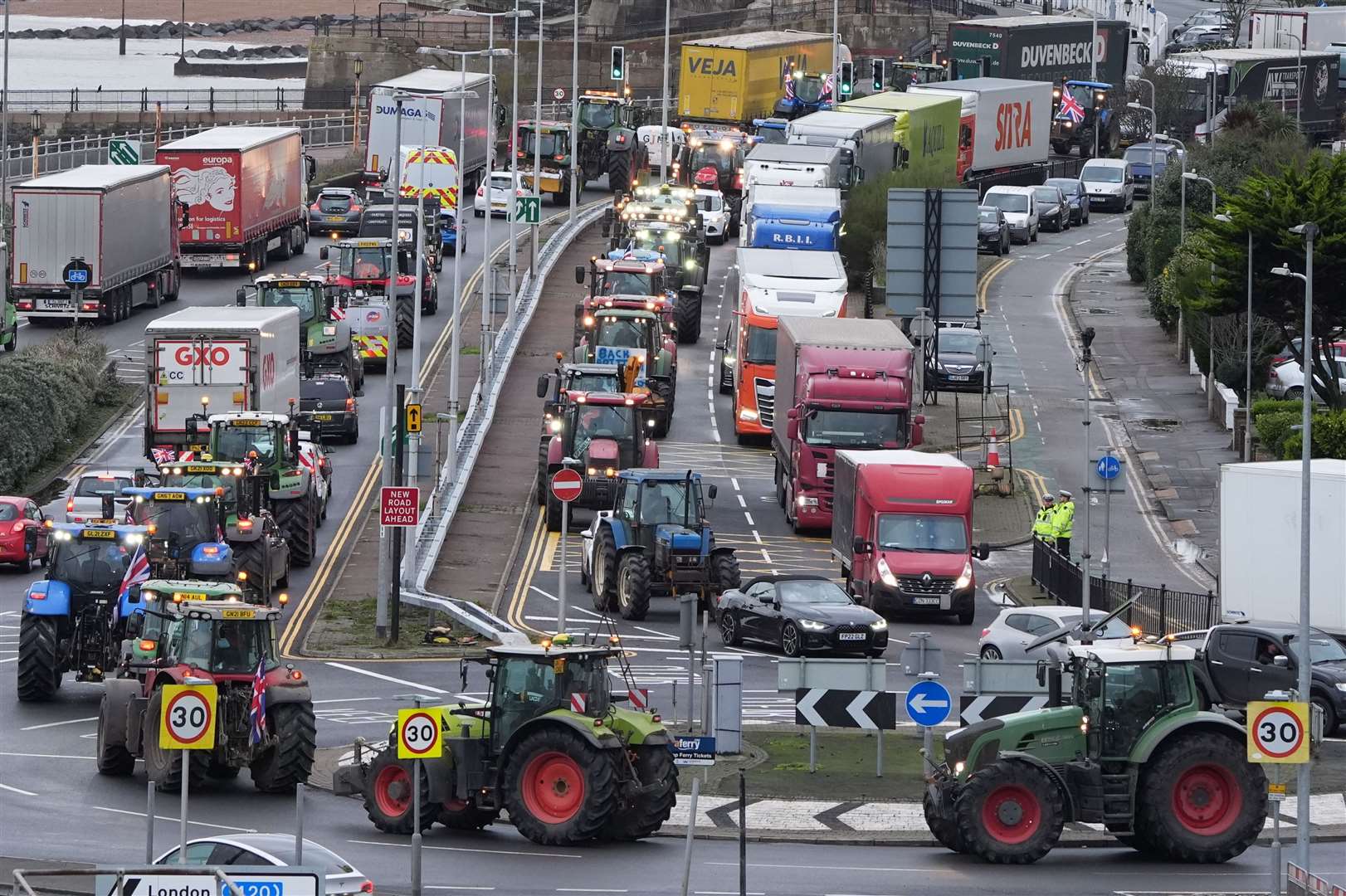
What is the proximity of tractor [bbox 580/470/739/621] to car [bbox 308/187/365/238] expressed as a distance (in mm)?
43202

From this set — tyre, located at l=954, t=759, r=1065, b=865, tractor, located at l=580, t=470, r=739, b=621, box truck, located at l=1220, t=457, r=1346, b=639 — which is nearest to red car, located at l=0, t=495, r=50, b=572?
tractor, located at l=580, t=470, r=739, b=621

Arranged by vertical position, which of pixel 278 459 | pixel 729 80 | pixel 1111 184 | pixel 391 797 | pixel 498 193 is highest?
pixel 729 80

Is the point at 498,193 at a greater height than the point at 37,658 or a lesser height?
greater

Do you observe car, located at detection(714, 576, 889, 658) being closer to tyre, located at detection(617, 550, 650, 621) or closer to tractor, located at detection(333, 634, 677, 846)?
tyre, located at detection(617, 550, 650, 621)

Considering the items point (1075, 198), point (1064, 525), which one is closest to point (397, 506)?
point (1064, 525)

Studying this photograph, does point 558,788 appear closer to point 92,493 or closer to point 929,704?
point 929,704

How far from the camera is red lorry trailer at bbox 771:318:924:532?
49.5m

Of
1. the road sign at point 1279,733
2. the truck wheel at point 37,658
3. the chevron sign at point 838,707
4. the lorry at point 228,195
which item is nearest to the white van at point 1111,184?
the lorry at point 228,195

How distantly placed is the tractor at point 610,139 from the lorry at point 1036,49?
2228 centimetres

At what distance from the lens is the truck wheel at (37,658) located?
1313 inches

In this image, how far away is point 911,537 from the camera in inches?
1725

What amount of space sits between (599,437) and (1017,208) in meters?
41.8

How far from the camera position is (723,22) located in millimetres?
141125

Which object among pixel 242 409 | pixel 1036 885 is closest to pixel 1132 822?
pixel 1036 885
